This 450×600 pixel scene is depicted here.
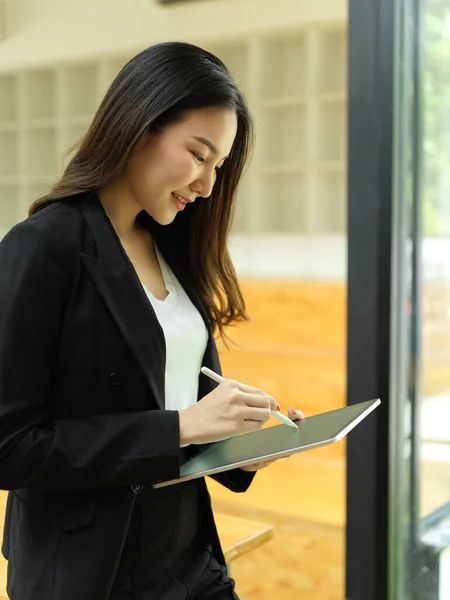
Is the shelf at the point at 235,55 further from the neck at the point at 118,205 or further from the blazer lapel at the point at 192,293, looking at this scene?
the neck at the point at 118,205

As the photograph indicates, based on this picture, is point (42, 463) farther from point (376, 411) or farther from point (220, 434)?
point (376, 411)

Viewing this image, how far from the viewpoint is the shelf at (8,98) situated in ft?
17.6

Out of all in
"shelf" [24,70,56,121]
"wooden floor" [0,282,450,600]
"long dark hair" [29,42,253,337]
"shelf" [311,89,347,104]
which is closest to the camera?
"long dark hair" [29,42,253,337]

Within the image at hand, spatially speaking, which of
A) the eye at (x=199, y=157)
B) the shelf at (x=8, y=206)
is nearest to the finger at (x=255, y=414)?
the eye at (x=199, y=157)

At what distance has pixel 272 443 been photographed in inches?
41.0

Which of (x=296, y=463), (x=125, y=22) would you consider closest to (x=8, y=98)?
(x=125, y=22)

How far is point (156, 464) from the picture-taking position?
0.96m

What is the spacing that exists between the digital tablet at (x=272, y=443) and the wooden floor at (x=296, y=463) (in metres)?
1.84

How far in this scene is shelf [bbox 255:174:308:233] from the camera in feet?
15.1

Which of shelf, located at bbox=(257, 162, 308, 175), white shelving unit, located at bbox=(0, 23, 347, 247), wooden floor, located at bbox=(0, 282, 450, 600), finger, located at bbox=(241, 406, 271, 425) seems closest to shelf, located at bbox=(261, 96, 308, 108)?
white shelving unit, located at bbox=(0, 23, 347, 247)

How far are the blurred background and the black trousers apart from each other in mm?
1879

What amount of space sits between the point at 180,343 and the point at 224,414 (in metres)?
0.18

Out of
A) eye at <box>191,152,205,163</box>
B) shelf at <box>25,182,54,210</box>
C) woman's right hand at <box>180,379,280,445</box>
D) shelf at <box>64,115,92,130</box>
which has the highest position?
shelf at <box>64,115,92,130</box>

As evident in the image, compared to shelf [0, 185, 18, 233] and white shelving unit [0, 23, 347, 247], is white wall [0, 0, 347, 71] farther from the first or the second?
shelf [0, 185, 18, 233]
